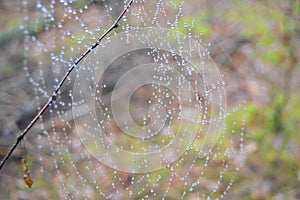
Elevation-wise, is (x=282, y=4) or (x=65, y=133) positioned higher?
(x=282, y=4)

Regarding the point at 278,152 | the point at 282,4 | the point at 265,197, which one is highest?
the point at 282,4

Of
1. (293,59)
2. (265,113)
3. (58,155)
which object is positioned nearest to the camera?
(58,155)

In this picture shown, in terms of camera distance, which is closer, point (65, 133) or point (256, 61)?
point (65, 133)

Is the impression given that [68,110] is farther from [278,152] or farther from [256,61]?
[256,61]

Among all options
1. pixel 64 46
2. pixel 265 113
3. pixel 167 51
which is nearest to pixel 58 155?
pixel 64 46

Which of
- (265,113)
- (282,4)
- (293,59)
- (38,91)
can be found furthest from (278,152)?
(38,91)

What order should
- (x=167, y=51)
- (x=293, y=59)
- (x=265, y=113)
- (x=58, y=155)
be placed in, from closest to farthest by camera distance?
(x=167, y=51)
(x=58, y=155)
(x=265, y=113)
(x=293, y=59)

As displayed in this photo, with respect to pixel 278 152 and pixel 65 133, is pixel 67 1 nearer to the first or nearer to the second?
pixel 65 133
